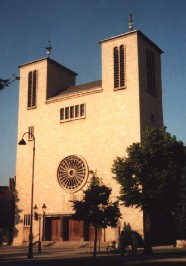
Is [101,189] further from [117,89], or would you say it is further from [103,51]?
[103,51]

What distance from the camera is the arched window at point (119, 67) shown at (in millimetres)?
46419

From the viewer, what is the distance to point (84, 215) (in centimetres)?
3005

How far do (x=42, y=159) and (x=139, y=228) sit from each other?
1691 cm

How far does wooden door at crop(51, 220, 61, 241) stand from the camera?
48000 millimetres

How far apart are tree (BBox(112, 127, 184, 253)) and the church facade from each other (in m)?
5.88

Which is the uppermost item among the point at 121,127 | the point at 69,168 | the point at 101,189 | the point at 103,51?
the point at 103,51

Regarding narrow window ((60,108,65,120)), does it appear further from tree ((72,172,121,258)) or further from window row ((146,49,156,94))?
tree ((72,172,121,258))

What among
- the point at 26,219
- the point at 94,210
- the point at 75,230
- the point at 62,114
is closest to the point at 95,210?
the point at 94,210

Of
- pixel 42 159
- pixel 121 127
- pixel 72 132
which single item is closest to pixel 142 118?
pixel 121 127

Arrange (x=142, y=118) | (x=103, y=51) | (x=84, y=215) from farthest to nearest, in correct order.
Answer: (x=103, y=51)
(x=142, y=118)
(x=84, y=215)

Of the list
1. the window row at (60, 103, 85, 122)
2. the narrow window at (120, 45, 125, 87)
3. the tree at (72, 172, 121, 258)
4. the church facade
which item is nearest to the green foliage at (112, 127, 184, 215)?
the tree at (72, 172, 121, 258)

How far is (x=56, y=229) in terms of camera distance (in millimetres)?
48469

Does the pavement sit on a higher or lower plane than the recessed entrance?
lower

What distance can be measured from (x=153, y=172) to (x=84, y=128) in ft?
47.6
